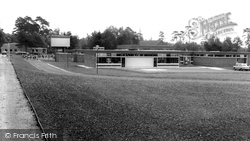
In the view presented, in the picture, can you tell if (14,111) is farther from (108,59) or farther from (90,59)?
(90,59)

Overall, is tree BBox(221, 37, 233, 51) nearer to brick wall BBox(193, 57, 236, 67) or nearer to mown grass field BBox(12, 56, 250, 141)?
brick wall BBox(193, 57, 236, 67)

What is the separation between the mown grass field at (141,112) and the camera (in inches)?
545

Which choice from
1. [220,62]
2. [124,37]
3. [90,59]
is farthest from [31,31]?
[220,62]

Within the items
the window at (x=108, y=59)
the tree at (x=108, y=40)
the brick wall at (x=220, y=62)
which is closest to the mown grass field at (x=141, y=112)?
the window at (x=108, y=59)

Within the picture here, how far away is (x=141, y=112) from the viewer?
58.0 ft

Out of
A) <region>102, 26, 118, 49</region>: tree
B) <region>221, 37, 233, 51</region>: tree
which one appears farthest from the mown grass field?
<region>102, 26, 118, 49</region>: tree

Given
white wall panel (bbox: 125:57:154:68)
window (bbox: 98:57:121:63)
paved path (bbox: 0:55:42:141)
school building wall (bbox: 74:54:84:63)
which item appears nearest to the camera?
paved path (bbox: 0:55:42:141)

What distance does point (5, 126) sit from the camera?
41.4ft

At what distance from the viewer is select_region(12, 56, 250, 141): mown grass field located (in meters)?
13.9

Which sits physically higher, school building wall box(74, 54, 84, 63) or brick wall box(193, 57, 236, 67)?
school building wall box(74, 54, 84, 63)

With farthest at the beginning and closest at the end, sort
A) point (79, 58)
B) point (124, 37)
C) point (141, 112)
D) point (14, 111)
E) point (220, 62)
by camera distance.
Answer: point (124, 37) → point (79, 58) → point (220, 62) → point (141, 112) → point (14, 111)

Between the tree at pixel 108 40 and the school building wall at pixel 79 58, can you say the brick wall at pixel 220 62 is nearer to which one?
the school building wall at pixel 79 58

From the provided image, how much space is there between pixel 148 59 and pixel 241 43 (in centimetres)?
6095

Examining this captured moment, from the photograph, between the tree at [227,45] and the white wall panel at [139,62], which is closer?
the white wall panel at [139,62]
